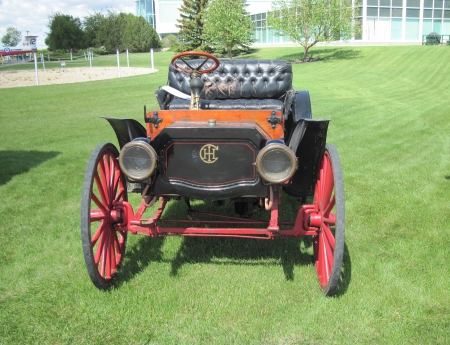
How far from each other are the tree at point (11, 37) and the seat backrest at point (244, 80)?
84393mm

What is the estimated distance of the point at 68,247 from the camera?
14.1 ft

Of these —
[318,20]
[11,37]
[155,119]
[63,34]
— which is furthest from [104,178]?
[11,37]

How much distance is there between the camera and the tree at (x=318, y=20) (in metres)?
30.5

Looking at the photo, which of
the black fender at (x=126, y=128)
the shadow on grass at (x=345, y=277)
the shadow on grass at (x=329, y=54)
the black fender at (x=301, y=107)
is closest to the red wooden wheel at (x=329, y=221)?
the shadow on grass at (x=345, y=277)

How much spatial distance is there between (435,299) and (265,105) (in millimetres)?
2933

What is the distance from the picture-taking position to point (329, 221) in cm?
340

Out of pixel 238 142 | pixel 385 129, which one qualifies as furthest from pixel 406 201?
pixel 385 129

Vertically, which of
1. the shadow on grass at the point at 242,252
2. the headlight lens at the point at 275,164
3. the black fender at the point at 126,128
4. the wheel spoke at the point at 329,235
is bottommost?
the shadow on grass at the point at 242,252

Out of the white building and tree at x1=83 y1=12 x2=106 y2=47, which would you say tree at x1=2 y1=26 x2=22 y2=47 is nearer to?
tree at x1=83 y1=12 x2=106 y2=47

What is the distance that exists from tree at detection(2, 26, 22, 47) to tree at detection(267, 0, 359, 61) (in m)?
63.8

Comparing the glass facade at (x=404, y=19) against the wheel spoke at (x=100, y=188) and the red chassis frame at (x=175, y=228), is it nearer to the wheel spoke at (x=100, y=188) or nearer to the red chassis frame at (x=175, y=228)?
the red chassis frame at (x=175, y=228)

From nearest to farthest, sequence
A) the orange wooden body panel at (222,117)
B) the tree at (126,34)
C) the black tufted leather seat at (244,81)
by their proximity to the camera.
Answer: the orange wooden body panel at (222,117) → the black tufted leather seat at (244,81) → the tree at (126,34)

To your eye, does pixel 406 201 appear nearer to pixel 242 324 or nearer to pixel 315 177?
pixel 315 177

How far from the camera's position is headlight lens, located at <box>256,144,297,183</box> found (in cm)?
313
